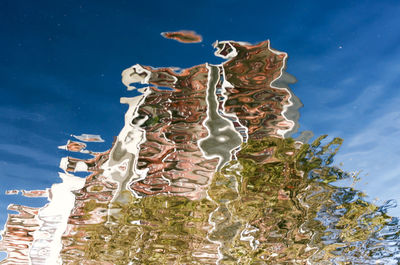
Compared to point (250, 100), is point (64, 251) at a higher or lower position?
lower

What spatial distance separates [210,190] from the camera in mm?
9938

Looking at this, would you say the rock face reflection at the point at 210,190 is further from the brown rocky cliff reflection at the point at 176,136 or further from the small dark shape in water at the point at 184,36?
the small dark shape in water at the point at 184,36

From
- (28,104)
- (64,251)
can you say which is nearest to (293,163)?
(28,104)

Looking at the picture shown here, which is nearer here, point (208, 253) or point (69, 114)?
point (69, 114)

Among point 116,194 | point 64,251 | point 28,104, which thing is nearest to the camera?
point 28,104

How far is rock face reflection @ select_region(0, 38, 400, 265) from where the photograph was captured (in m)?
6.60

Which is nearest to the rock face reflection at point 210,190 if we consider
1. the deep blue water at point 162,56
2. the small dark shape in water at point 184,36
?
the deep blue water at point 162,56

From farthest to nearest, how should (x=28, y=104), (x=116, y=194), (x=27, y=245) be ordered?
1. (x=27, y=245)
2. (x=116, y=194)
3. (x=28, y=104)

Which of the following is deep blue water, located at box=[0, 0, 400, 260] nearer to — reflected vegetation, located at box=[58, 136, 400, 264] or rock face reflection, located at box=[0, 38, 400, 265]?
rock face reflection, located at box=[0, 38, 400, 265]

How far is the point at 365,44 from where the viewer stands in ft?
19.4

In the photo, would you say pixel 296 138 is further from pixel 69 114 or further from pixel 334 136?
pixel 69 114

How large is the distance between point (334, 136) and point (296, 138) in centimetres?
93

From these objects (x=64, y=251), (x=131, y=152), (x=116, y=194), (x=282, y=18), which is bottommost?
(x=64, y=251)

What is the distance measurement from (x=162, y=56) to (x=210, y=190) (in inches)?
213
